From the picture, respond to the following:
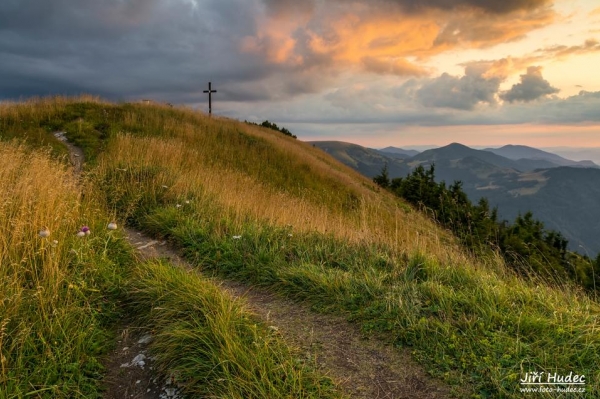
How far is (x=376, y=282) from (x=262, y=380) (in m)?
2.19

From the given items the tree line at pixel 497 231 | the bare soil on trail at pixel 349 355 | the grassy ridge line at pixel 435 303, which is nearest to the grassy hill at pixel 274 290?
the grassy ridge line at pixel 435 303

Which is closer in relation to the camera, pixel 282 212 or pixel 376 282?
pixel 376 282

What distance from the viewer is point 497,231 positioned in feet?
29.2

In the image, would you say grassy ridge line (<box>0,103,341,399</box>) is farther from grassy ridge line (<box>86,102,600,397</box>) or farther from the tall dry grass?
grassy ridge line (<box>86,102,600,397</box>)

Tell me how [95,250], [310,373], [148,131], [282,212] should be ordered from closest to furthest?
[310,373]
[95,250]
[282,212]
[148,131]

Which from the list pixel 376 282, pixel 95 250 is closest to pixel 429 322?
pixel 376 282

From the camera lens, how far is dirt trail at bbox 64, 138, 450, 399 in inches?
116

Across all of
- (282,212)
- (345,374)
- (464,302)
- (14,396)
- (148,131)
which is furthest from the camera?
(148,131)

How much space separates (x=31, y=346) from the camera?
299cm

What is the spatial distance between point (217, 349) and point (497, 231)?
326 inches

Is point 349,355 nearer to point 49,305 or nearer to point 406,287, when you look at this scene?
point 406,287

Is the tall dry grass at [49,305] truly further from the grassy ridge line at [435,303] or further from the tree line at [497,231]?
the tree line at [497,231]

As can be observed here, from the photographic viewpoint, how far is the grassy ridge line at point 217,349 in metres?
2.71

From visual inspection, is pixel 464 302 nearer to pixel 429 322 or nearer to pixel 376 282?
pixel 429 322
